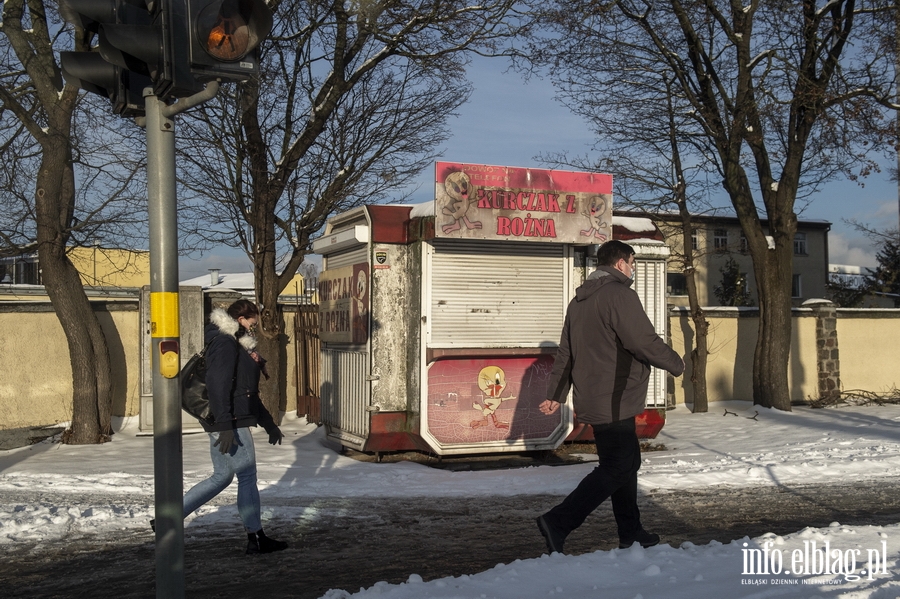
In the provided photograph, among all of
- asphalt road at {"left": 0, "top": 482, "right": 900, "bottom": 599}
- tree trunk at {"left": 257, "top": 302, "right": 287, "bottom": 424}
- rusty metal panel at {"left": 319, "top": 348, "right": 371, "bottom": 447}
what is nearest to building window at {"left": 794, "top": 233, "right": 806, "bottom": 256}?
tree trunk at {"left": 257, "top": 302, "right": 287, "bottom": 424}

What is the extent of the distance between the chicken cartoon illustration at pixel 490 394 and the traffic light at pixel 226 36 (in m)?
6.34

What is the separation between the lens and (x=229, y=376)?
605cm

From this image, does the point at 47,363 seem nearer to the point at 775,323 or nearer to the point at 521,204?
the point at 521,204

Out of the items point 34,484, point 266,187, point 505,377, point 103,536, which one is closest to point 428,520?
point 103,536

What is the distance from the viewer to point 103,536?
648cm

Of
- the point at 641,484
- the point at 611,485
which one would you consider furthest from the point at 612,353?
the point at 641,484

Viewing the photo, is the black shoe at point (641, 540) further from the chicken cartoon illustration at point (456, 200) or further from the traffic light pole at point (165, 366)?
the chicken cartoon illustration at point (456, 200)

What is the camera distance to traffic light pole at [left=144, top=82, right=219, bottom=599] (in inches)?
142

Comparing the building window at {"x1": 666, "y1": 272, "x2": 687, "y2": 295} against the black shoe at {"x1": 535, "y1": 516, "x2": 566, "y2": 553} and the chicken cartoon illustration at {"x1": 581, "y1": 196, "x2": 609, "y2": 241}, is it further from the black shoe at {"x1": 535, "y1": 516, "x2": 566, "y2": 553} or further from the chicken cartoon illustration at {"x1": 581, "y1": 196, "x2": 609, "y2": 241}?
the black shoe at {"x1": 535, "y1": 516, "x2": 566, "y2": 553}

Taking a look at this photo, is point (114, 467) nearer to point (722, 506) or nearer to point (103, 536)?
point (103, 536)

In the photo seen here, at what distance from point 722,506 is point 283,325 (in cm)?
860

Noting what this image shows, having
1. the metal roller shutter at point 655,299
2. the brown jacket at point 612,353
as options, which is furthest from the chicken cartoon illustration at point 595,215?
the brown jacket at point 612,353

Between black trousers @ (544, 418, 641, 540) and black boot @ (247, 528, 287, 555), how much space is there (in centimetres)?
202

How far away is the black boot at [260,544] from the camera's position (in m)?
6.00
